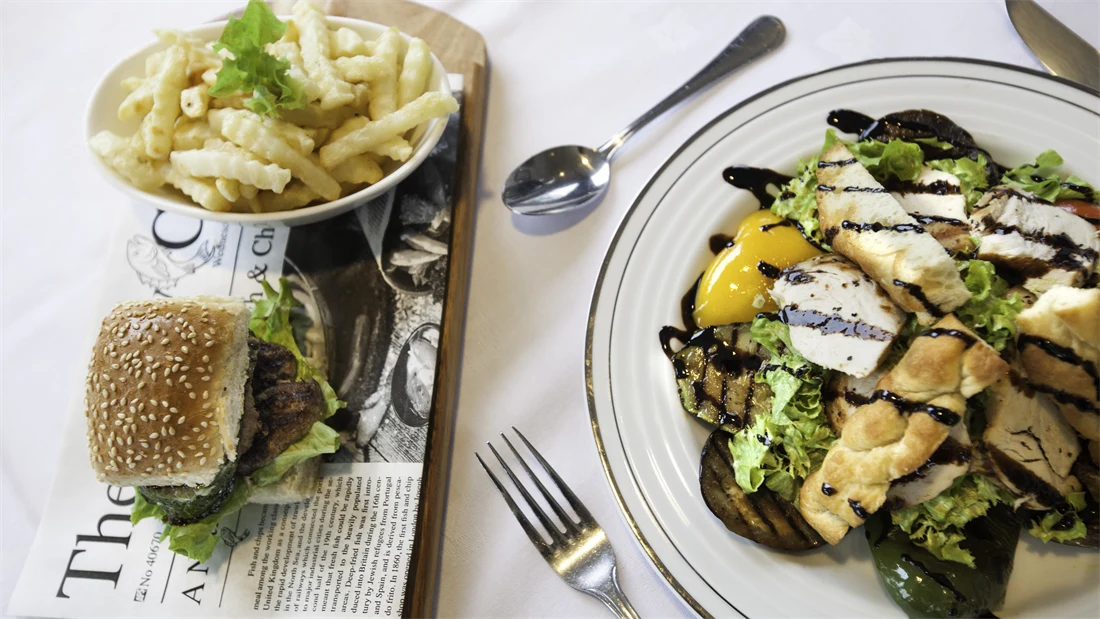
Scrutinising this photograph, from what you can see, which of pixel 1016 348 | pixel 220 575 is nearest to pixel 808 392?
pixel 1016 348

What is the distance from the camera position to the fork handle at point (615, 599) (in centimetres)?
190

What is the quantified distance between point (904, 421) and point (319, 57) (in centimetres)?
210

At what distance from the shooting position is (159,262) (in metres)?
2.51

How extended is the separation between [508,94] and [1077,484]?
7.63 ft

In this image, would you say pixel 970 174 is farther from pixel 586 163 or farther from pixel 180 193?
pixel 180 193

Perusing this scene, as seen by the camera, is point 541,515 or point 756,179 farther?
point 756,179

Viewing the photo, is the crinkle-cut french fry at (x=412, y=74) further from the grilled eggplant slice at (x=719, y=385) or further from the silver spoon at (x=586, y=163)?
the grilled eggplant slice at (x=719, y=385)

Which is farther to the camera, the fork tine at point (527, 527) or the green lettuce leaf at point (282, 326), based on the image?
the green lettuce leaf at point (282, 326)

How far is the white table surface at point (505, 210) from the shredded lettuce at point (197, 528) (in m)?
0.49

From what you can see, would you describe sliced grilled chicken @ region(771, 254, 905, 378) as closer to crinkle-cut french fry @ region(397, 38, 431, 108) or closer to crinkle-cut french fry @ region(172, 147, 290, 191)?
crinkle-cut french fry @ region(397, 38, 431, 108)

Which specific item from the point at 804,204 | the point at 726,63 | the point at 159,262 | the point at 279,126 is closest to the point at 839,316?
the point at 804,204

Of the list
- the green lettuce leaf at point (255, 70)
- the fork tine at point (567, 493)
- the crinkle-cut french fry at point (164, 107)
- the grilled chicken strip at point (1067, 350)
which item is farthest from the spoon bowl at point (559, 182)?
the grilled chicken strip at point (1067, 350)

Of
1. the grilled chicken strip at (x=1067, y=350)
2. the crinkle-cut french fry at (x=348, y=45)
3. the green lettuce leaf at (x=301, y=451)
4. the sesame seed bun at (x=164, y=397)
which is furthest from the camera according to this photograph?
the crinkle-cut french fry at (x=348, y=45)

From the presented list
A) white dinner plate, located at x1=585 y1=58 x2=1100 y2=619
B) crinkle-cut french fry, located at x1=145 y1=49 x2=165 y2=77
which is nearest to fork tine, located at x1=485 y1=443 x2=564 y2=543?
white dinner plate, located at x1=585 y1=58 x2=1100 y2=619
